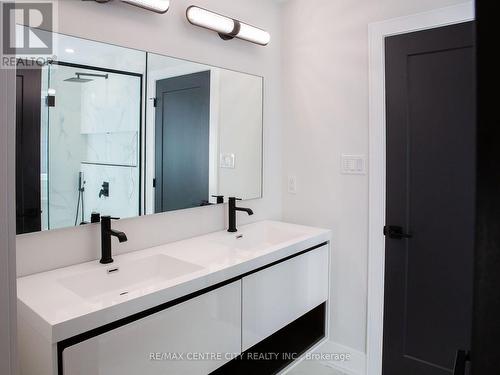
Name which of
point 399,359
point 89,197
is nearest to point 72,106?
point 89,197

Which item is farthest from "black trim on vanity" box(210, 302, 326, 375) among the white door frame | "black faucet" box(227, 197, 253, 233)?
"black faucet" box(227, 197, 253, 233)

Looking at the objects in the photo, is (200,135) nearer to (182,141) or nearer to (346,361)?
(182,141)

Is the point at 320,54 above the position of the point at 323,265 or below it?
above

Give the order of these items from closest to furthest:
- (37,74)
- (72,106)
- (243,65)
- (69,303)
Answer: (69,303)
(37,74)
(72,106)
(243,65)

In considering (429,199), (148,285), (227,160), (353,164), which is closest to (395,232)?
(429,199)

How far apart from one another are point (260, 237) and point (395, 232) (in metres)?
0.81

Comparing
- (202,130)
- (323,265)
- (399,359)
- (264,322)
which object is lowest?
(399,359)

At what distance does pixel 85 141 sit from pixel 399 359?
211 centimetres

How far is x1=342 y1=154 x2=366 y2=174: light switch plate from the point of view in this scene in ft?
7.41

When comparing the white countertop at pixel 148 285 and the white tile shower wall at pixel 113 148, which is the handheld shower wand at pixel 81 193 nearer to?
the white tile shower wall at pixel 113 148

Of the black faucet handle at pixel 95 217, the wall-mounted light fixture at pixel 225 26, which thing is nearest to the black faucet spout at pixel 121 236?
the black faucet handle at pixel 95 217

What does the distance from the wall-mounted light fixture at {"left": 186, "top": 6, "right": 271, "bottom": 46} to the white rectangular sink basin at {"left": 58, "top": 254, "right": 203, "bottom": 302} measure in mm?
1241

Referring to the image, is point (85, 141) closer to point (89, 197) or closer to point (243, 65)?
point (89, 197)

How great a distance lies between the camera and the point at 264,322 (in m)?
1.72
